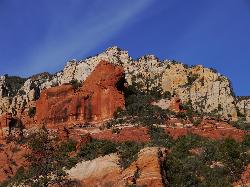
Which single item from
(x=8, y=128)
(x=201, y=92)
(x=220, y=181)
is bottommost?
(x=220, y=181)

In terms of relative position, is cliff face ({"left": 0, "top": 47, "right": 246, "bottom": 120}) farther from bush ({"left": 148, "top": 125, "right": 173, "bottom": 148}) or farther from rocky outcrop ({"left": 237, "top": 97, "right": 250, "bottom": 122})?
bush ({"left": 148, "top": 125, "right": 173, "bottom": 148})

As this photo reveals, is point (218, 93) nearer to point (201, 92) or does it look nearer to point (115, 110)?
point (201, 92)

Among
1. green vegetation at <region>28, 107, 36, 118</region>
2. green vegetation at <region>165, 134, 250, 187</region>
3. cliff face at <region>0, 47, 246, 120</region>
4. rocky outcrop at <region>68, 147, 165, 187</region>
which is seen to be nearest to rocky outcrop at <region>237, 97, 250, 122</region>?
cliff face at <region>0, 47, 246, 120</region>

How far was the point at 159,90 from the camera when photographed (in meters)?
120

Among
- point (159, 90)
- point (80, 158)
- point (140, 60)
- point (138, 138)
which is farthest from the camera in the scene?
point (140, 60)

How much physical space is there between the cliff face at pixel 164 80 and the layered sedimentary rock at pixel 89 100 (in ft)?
104

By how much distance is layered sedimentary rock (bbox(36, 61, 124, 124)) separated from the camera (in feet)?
264

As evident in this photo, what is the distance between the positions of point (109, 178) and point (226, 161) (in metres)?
10.7

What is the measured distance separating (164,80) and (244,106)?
58.8 ft

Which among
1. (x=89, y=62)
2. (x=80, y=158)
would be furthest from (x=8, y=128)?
(x=89, y=62)

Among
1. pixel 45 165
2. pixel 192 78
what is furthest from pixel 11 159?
pixel 192 78

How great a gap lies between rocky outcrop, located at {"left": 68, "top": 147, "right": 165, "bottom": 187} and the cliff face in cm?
6393

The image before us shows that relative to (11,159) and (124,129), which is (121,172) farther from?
(11,159)

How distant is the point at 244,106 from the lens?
127m
